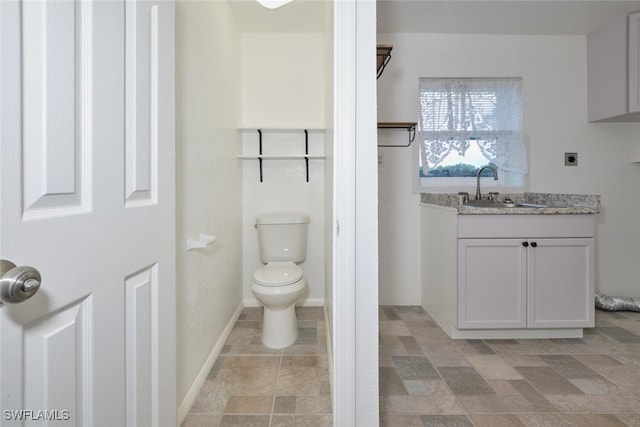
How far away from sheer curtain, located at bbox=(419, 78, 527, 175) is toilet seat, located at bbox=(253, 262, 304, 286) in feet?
4.82

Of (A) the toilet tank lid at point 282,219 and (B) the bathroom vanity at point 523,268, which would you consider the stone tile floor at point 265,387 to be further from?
(B) the bathroom vanity at point 523,268

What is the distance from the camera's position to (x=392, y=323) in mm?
2152

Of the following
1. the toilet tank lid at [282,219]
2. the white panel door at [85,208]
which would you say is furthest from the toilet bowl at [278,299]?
the white panel door at [85,208]

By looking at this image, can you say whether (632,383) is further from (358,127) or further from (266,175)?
(266,175)

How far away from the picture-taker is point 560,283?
1.83m

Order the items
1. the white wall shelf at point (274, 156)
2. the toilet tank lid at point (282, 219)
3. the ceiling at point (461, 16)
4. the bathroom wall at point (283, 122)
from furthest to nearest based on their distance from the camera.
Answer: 1. the bathroom wall at point (283, 122)
2. the white wall shelf at point (274, 156)
3. the toilet tank lid at point (282, 219)
4. the ceiling at point (461, 16)

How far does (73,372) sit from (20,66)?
568 millimetres

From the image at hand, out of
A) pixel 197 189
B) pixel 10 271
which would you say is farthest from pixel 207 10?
pixel 10 271

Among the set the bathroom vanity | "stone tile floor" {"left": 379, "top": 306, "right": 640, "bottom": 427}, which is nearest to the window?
the bathroom vanity

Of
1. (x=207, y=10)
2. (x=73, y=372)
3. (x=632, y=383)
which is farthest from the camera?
(x=207, y=10)

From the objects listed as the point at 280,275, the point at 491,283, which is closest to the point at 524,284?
the point at 491,283

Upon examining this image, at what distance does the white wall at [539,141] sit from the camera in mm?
2445

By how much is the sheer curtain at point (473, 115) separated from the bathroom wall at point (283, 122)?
935 millimetres

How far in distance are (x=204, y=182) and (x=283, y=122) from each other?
113 centimetres
